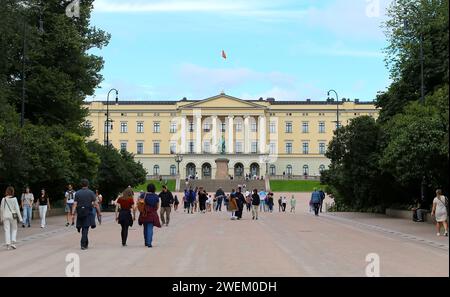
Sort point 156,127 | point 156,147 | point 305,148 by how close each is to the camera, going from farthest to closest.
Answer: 1. point 156,147
2. point 156,127
3. point 305,148

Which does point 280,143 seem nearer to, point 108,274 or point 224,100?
point 224,100

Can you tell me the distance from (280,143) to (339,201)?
10242 centimetres

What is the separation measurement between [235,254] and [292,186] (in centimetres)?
10732

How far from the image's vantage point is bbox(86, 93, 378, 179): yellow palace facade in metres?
157

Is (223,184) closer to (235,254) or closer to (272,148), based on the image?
(272,148)

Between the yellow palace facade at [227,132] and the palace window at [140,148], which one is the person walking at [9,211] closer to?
the yellow palace facade at [227,132]

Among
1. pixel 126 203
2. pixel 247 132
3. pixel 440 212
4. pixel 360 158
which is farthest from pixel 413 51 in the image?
pixel 247 132

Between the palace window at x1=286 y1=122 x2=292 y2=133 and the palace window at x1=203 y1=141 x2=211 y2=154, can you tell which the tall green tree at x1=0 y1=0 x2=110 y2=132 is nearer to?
the palace window at x1=203 y1=141 x2=211 y2=154

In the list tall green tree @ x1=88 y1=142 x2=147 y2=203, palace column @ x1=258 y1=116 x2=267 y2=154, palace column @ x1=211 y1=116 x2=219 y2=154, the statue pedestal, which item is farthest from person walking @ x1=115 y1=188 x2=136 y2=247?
palace column @ x1=258 y1=116 x2=267 y2=154

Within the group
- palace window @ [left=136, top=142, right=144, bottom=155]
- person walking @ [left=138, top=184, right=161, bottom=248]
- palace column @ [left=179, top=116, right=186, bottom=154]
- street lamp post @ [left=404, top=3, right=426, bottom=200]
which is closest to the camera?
person walking @ [left=138, top=184, right=161, bottom=248]

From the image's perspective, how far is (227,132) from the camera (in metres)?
159

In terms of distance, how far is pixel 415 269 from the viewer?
1537 cm

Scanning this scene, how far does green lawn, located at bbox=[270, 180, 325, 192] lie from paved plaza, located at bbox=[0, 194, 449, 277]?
89.0 meters

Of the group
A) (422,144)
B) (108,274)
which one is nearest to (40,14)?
(422,144)
